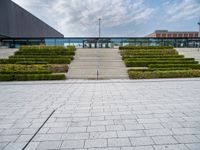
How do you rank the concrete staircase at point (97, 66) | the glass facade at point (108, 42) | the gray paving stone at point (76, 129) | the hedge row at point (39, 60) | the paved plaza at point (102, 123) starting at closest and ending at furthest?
the paved plaza at point (102, 123)
the gray paving stone at point (76, 129)
the concrete staircase at point (97, 66)
the hedge row at point (39, 60)
the glass facade at point (108, 42)

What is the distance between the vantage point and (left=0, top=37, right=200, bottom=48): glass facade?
29453 mm

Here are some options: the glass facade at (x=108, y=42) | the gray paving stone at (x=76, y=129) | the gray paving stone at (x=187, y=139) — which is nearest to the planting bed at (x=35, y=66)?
the glass facade at (x=108, y=42)

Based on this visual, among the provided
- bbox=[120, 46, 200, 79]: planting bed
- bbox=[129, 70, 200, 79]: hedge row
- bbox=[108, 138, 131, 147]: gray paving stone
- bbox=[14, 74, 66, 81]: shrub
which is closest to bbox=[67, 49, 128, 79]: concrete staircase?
bbox=[129, 70, 200, 79]: hedge row

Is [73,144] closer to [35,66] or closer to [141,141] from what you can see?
[141,141]

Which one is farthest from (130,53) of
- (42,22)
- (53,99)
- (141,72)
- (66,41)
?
(42,22)

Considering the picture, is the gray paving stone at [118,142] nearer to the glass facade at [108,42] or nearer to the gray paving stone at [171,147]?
the gray paving stone at [171,147]

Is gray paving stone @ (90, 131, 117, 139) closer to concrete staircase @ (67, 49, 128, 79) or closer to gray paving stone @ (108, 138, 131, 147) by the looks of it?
gray paving stone @ (108, 138, 131, 147)

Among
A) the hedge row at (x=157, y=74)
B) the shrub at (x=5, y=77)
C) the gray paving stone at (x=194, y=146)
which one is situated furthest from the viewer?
the hedge row at (x=157, y=74)

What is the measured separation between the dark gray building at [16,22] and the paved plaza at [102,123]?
2985 centimetres

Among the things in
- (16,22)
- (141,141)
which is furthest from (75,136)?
(16,22)

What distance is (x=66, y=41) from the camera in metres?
30.4

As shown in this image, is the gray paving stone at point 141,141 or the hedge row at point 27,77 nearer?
the gray paving stone at point 141,141

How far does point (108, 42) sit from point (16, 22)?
20971 mm

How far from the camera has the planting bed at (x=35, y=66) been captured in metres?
12.8
